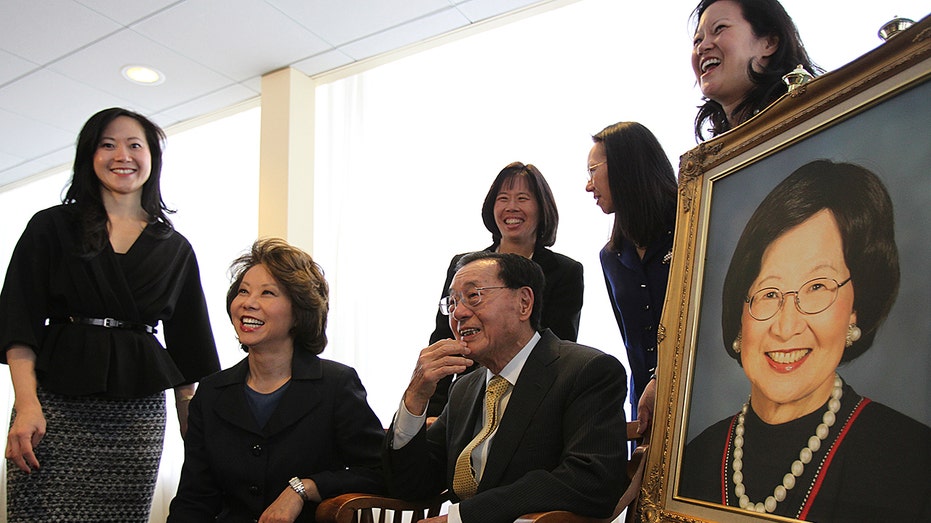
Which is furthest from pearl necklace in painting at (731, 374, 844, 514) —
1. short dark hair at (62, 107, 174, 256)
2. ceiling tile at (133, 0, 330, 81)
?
ceiling tile at (133, 0, 330, 81)

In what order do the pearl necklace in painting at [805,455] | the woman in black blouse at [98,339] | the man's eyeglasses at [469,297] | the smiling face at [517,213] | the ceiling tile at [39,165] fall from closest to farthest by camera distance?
1. the pearl necklace in painting at [805,455]
2. the man's eyeglasses at [469,297]
3. the woman in black blouse at [98,339]
4. the smiling face at [517,213]
5. the ceiling tile at [39,165]

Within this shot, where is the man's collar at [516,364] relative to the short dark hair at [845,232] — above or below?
below

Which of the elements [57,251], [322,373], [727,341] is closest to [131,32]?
[57,251]

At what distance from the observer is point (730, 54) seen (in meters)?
1.62

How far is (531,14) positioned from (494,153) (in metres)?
0.75

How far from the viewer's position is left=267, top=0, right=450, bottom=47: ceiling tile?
395 centimetres

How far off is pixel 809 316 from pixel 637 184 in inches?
41.3

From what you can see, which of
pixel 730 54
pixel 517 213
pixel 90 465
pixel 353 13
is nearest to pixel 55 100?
pixel 353 13

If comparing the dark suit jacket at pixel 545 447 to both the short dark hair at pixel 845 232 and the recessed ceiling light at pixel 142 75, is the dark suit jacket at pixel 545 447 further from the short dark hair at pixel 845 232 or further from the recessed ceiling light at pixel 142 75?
the recessed ceiling light at pixel 142 75

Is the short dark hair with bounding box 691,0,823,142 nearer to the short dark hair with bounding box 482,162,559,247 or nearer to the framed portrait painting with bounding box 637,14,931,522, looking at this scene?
the framed portrait painting with bounding box 637,14,931,522

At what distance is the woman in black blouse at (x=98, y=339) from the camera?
2.14 meters

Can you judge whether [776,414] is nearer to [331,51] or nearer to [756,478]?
[756,478]

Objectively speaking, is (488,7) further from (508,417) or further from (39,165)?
(39,165)

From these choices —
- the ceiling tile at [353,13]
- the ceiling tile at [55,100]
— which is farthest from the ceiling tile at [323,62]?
the ceiling tile at [55,100]
